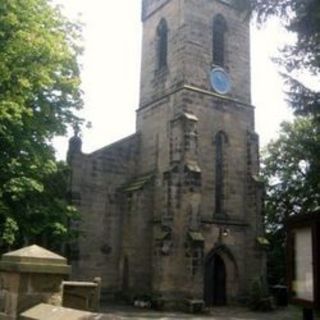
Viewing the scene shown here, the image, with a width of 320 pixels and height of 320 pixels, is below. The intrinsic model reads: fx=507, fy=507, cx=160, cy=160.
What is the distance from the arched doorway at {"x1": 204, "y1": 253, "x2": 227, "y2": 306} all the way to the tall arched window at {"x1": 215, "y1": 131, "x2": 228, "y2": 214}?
97.7 inches

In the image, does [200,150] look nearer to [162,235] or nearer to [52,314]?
[162,235]

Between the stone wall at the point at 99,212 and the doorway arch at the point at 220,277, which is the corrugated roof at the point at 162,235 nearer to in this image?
the doorway arch at the point at 220,277

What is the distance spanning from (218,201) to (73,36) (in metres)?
11.7

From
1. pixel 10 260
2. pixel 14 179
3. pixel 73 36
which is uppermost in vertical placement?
pixel 73 36

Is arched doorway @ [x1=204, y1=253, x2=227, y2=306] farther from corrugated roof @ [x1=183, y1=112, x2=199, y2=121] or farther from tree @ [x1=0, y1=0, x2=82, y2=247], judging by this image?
tree @ [x1=0, y1=0, x2=82, y2=247]

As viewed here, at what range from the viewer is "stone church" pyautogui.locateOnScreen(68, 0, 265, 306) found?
75.8ft

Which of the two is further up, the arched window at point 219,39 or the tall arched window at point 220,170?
the arched window at point 219,39

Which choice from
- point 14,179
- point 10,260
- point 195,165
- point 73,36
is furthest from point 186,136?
point 10,260

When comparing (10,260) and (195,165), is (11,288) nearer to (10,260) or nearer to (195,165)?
(10,260)

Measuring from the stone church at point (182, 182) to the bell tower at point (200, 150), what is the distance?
0.17ft

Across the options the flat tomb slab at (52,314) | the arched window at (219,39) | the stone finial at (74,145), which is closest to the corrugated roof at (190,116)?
the arched window at (219,39)

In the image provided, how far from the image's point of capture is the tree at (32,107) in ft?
42.1

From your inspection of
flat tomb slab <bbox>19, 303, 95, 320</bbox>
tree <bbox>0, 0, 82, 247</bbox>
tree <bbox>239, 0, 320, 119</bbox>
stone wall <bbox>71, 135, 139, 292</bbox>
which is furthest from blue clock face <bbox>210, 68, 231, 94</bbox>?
flat tomb slab <bbox>19, 303, 95, 320</bbox>

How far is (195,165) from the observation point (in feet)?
78.0
